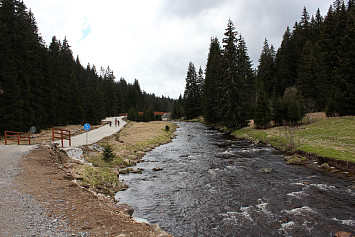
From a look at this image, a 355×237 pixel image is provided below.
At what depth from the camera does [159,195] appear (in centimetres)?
1197

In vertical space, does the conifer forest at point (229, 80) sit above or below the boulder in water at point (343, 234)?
above

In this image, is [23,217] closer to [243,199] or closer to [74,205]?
[74,205]

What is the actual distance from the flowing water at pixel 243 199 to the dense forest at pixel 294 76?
21041 mm

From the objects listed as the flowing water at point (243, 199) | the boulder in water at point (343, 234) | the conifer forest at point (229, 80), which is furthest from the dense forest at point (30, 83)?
the boulder in water at point (343, 234)

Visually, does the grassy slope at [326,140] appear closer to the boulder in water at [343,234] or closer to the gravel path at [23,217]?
the boulder in water at [343,234]

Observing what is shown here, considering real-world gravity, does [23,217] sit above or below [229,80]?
below

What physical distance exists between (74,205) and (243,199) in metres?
8.10

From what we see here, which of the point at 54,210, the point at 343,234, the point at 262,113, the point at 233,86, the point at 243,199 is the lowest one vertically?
the point at 243,199

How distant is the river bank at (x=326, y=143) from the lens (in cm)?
1630

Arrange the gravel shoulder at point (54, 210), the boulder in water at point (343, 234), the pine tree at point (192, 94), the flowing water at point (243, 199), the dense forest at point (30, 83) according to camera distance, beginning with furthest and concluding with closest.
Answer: the pine tree at point (192, 94) → the dense forest at point (30, 83) → the flowing water at point (243, 199) → the boulder in water at point (343, 234) → the gravel shoulder at point (54, 210)

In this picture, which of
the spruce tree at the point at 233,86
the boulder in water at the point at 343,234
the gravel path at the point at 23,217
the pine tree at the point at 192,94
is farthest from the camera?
the pine tree at the point at 192,94

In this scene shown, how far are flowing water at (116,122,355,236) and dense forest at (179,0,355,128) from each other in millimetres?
21041

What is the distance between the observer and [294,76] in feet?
229

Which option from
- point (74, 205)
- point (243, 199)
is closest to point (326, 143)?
point (243, 199)
